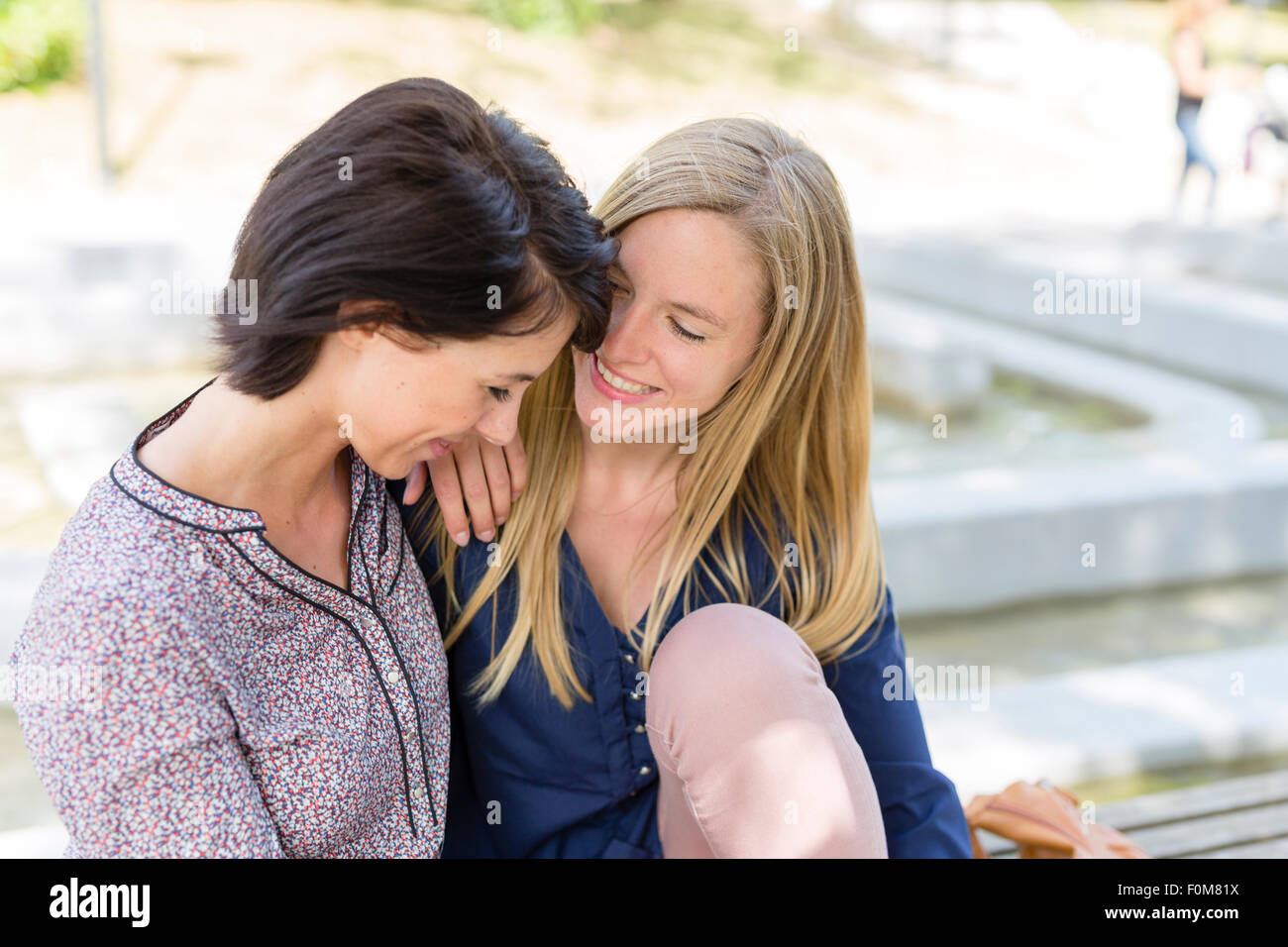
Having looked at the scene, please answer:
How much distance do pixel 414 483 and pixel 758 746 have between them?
61cm

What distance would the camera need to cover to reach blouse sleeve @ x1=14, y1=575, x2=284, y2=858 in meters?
1.29

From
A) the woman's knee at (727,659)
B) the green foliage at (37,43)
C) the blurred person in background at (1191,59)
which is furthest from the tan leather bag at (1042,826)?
the green foliage at (37,43)

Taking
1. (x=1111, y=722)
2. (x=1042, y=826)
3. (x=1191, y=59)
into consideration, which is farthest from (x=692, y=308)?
(x=1191, y=59)

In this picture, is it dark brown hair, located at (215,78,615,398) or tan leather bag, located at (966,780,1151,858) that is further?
tan leather bag, located at (966,780,1151,858)

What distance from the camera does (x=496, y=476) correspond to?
6.14 feet

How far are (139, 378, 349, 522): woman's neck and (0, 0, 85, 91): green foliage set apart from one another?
11061mm

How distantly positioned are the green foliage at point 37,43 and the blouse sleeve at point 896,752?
1116cm

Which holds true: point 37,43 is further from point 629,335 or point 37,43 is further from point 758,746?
point 758,746

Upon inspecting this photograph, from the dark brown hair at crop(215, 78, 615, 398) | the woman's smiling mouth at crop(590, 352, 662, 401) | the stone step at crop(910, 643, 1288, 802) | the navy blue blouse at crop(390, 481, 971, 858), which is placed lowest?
the stone step at crop(910, 643, 1288, 802)

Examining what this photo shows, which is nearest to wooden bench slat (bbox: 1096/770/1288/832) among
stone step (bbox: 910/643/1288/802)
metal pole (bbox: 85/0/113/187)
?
stone step (bbox: 910/643/1288/802)

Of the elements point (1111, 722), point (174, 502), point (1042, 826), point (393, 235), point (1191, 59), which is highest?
point (1191, 59)

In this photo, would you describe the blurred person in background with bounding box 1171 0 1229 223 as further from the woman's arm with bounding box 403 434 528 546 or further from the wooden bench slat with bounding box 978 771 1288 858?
the woman's arm with bounding box 403 434 528 546
